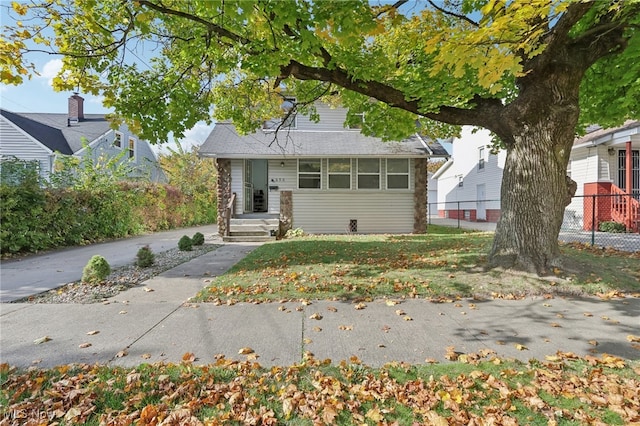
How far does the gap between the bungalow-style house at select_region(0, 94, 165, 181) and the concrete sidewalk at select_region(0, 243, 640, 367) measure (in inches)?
491

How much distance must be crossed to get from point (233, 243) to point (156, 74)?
6.29 metres

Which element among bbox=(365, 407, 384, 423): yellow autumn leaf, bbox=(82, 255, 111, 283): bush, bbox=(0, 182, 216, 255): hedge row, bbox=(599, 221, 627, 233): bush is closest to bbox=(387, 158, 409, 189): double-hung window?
bbox=(599, 221, 627, 233): bush

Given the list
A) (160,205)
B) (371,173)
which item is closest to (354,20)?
(371,173)

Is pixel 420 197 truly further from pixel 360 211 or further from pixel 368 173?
pixel 360 211

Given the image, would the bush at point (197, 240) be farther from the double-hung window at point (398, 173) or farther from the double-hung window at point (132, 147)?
the double-hung window at point (132, 147)

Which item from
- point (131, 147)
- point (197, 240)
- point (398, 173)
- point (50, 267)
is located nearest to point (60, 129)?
point (131, 147)

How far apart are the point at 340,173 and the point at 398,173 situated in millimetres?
2571

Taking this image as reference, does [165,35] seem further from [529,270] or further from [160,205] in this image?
[160,205]

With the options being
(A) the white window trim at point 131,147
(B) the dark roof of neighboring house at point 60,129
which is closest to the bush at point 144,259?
(B) the dark roof of neighboring house at point 60,129

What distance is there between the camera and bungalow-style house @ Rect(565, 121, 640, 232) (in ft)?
40.1

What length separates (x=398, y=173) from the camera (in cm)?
1402

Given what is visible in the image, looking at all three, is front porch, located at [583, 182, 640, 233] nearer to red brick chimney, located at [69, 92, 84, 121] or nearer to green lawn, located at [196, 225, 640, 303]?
green lawn, located at [196, 225, 640, 303]

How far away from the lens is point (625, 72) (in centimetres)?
573

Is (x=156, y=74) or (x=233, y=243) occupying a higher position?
(x=156, y=74)
